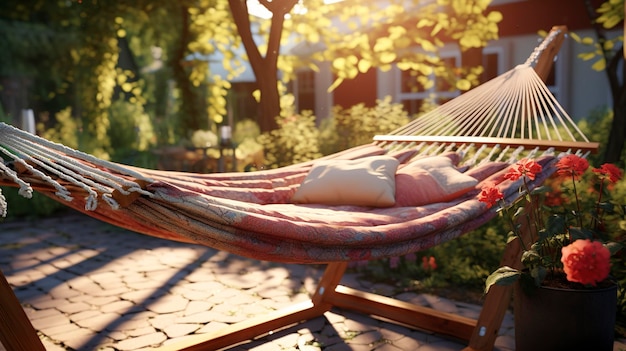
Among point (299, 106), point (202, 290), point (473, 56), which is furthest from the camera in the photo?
point (299, 106)

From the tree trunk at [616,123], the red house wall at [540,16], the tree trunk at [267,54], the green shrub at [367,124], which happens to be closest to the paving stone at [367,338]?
the green shrub at [367,124]

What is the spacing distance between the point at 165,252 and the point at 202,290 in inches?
38.8

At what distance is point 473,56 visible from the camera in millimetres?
6398

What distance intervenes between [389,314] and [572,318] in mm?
999

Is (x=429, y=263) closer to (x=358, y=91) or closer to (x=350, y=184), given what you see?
(x=350, y=184)

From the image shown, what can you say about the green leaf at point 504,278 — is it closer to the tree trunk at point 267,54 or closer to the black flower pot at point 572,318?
the black flower pot at point 572,318

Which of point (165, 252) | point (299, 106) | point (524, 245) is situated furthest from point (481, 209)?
point (299, 106)

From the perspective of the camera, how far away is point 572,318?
1.82 m

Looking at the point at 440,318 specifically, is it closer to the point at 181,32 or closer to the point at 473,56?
the point at 473,56

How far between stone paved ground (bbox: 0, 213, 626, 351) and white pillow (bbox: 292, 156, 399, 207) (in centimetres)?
56

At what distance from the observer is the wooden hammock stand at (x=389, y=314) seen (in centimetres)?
224

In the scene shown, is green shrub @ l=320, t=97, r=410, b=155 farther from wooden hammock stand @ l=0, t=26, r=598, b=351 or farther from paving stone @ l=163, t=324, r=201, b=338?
paving stone @ l=163, t=324, r=201, b=338

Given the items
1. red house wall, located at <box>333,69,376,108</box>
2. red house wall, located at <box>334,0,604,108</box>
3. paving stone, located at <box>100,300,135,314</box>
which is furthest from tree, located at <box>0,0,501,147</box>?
paving stone, located at <box>100,300,135,314</box>

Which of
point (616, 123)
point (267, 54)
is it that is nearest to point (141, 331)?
point (267, 54)
